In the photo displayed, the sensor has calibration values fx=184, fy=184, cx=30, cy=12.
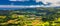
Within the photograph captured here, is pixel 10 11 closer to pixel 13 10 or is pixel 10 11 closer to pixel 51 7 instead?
pixel 13 10

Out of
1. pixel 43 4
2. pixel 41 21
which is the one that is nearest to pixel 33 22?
pixel 41 21

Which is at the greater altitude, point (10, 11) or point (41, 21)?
point (10, 11)

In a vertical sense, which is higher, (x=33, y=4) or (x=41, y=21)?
(x=33, y=4)

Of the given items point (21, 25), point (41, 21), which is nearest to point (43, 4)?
point (41, 21)

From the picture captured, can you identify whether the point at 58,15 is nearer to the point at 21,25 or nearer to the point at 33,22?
the point at 33,22
